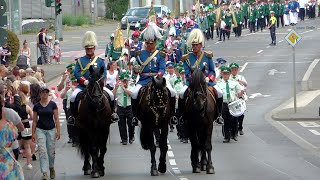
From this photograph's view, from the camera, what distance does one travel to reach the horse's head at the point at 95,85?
2061cm

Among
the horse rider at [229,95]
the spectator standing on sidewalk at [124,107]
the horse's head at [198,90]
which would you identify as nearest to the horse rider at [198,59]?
the horse's head at [198,90]

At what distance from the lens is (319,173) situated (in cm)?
2133

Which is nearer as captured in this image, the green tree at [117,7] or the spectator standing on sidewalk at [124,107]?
the spectator standing on sidewalk at [124,107]

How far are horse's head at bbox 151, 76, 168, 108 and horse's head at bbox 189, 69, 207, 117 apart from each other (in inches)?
20.5

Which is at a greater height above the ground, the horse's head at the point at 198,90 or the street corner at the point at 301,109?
the horse's head at the point at 198,90

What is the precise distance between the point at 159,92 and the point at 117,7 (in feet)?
229

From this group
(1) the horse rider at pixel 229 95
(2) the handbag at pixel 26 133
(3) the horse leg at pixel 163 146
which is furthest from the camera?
(1) the horse rider at pixel 229 95

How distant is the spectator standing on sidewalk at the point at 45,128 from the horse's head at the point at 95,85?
0.76m

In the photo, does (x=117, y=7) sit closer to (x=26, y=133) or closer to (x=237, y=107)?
(x=237, y=107)

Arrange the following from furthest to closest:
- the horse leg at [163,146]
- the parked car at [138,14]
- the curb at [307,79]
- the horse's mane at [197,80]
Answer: the parked car at [138,14] → the curb at [307,79] → the horse leg at [163,146] → the horse's mane at [197,80]

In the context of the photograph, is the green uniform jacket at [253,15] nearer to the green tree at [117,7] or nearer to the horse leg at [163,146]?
the green tree at [117,7]

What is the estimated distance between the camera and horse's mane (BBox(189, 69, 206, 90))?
20.8m

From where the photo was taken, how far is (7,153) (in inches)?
613

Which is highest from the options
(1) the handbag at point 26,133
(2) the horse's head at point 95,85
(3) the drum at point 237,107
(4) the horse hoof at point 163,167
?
(2) the horse's head at point 95,85
